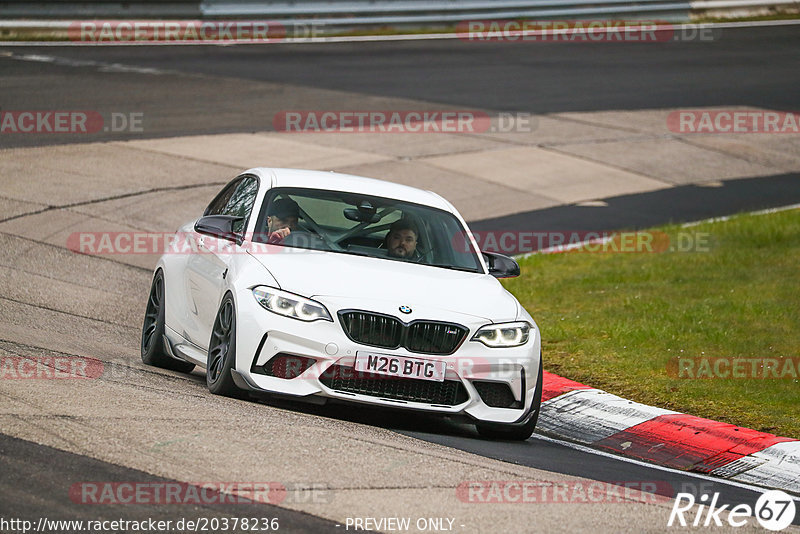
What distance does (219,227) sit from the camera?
8.84 m

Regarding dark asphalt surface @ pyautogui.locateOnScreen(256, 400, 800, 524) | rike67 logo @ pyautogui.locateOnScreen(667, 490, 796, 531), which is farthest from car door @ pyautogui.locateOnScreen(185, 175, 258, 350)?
rike67 logo @ pyautogui.locateOnScreen(667, 490, 796, 531)

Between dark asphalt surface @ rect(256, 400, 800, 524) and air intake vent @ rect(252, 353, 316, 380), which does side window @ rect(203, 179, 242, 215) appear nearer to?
dark asphalt surface @ rect(256, 400, 800, 524)

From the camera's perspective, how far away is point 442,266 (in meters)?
9.03

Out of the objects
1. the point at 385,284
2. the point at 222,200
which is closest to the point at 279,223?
the point at 385,284

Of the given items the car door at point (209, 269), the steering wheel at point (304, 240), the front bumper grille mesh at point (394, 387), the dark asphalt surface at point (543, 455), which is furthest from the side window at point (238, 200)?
the front bumper grille mesh at point (394, 387)

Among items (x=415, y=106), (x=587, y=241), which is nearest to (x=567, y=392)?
(x=587, y=241)

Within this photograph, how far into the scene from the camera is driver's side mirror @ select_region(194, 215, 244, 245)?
879 centimetres

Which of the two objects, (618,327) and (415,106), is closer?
(618,327)

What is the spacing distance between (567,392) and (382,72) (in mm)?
18063

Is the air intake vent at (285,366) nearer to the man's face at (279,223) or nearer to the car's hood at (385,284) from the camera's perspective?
the car's hood at (385,284)

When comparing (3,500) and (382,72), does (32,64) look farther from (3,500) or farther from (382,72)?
(3,500)

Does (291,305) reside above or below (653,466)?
above

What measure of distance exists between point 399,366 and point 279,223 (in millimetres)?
1768

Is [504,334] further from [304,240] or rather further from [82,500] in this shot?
[82,500]
